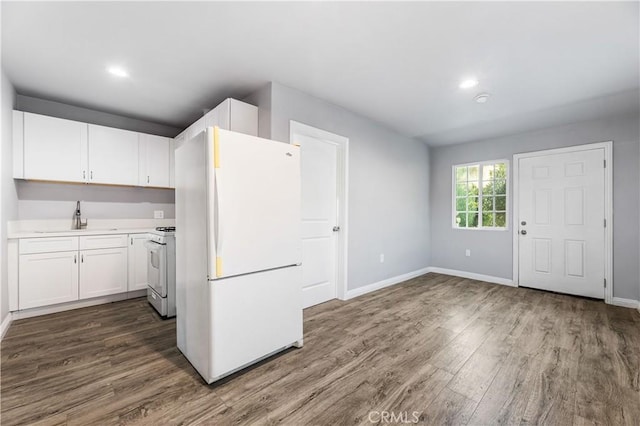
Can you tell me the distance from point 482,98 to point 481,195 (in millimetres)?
2272

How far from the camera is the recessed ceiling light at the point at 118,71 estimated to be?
262cm

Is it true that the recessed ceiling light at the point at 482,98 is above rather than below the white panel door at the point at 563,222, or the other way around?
above

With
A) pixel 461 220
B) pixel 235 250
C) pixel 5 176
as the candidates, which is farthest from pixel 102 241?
pixel 461 220

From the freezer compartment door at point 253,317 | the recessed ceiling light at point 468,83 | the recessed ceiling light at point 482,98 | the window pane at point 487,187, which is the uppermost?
the recessed ceiling light at point 468,83

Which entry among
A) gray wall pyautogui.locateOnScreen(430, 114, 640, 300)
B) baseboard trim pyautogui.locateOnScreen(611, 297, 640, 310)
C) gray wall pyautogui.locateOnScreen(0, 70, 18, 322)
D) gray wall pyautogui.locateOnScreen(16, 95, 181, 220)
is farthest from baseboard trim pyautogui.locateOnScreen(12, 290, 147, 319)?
baseboard trim pyautogui.locateOnScreen(611, 297, 640, 310)

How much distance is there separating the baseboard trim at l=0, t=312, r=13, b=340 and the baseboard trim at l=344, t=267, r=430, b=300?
344cm

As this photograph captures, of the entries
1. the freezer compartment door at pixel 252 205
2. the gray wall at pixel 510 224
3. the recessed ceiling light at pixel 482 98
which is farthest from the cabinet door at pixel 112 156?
the gray wall at pixel 510 224

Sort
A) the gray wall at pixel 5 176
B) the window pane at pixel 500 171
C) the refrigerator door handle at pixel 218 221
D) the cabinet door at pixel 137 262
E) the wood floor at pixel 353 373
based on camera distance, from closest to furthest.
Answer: the wood floor at pixel 353 373 → the refrigerator door handle at pixel 218 221 → the gray wall at pixel 5 176 → the cabinet door at pixel 137 262 → the window pane at pixel 500 171

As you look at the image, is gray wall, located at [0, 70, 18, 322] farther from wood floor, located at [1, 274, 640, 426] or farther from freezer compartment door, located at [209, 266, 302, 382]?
freezer compartment door, located at [209, 266, 302, 382]

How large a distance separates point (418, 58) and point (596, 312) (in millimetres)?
3650

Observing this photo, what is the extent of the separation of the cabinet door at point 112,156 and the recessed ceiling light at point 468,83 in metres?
4.22

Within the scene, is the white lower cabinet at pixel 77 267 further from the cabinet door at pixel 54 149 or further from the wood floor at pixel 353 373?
the cabinet door at pixel 54 149

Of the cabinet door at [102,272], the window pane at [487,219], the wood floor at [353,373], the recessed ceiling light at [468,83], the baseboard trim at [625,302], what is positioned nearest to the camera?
the wood floor at [353,373]

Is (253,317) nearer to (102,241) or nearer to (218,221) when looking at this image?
(218,221)
